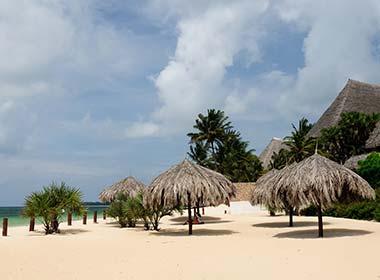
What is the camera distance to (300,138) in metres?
34.9

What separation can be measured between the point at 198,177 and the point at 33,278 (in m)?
7.90

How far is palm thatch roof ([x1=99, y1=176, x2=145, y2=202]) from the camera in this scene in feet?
75.1

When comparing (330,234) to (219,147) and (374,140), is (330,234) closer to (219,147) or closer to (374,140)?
(374,140)

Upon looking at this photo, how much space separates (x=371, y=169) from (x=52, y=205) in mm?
16561

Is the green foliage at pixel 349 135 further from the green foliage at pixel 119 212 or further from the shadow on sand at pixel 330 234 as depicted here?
the green foliage at pixel 119 212

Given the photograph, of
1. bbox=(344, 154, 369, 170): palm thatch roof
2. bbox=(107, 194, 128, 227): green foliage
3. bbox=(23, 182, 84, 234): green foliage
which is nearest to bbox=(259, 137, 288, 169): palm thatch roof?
bbox=(344, 154, 369, 170): palm thatch roof

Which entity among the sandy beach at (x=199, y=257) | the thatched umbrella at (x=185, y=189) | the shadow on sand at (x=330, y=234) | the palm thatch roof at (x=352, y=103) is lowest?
the sandy beach at (x=199, y=257)

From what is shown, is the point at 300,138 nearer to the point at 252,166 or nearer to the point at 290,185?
the point at 252,166

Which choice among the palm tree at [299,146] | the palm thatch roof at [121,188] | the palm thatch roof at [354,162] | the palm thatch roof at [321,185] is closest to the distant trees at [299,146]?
the palm tree at [299,146]

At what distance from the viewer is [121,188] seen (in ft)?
76.0

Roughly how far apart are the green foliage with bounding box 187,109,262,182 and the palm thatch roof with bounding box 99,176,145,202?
20951 mm

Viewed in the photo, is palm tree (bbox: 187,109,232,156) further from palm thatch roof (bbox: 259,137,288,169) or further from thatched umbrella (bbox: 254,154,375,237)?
→ thatched umbrella (bbox: 254,154,375,237)

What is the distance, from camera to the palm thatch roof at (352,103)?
33656 mm

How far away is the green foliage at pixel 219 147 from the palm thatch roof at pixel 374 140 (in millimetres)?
16114
